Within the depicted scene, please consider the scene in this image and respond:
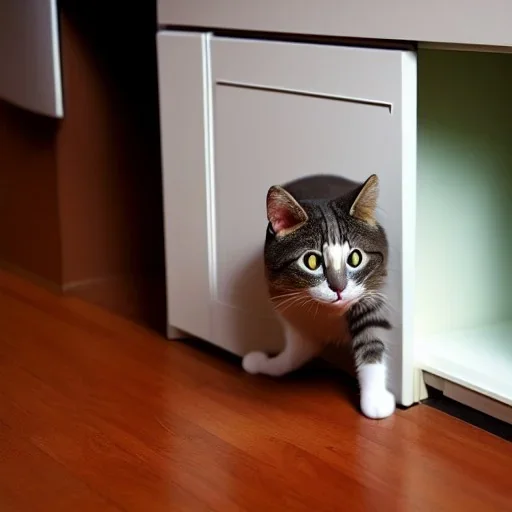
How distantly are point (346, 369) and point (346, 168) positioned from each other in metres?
0.36

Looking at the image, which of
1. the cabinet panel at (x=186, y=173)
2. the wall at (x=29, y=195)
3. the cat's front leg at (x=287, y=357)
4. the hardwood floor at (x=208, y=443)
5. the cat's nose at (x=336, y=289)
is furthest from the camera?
the wall at (x=29, y=195)

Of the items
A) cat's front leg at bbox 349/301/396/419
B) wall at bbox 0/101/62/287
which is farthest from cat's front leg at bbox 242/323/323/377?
wall at bbox 0/101/62/287

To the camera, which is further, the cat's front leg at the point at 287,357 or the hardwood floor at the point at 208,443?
the cat's front leg at the point at 287,357

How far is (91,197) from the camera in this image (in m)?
2.12

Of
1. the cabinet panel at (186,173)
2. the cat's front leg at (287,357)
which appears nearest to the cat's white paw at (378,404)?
the cat's front leg at (287,357)

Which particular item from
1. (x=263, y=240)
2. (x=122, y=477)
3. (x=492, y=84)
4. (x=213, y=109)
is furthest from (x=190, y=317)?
(x=492, y=84)

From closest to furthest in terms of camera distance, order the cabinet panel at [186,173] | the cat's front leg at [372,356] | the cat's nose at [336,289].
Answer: the cat's nose at [336,289]
the cat's front leg at [372,356]
the cabinet panel at [186,173]

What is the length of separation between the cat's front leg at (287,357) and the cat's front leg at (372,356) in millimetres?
121

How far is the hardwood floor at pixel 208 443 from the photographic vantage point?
1.25 metres

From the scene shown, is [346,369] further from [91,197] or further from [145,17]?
[145,17]

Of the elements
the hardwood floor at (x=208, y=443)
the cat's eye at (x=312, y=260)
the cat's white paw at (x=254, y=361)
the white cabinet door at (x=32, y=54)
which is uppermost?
the white cabinet door at (x=32, y=54)

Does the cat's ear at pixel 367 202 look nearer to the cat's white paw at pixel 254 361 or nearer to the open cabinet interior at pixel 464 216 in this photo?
the open cabinet interior at pixel 464 216

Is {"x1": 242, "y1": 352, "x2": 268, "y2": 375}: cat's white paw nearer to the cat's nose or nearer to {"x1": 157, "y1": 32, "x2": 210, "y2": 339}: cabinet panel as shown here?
{"x1": 157, "y1": 32, "x2": 210, "y2": 339}: cabinet panel

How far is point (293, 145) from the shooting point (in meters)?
1.51
